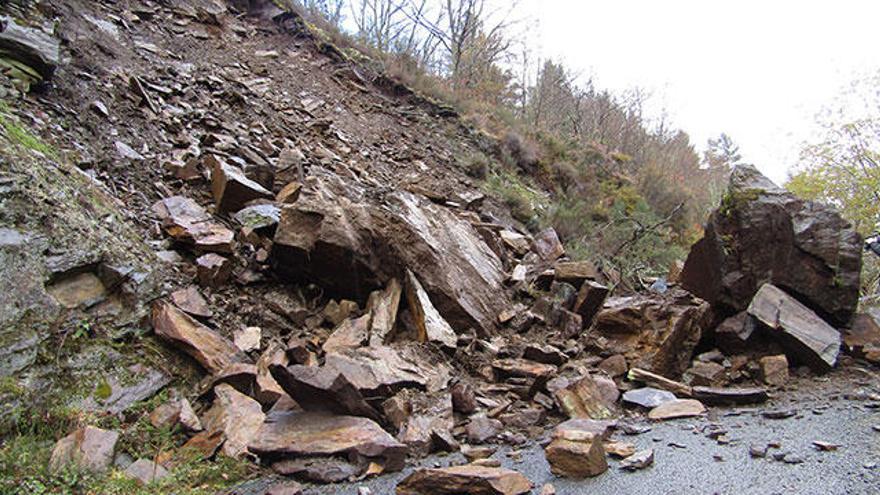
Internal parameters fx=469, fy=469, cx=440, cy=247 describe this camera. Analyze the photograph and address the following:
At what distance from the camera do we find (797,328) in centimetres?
382

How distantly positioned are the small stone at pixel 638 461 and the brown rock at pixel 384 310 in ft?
6.44

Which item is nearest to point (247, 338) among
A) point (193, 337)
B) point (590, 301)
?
point (193, 337)

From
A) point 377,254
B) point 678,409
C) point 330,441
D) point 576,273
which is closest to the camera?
point 330,441

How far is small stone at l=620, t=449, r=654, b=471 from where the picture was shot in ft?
7.63

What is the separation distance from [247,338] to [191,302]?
1.60ft

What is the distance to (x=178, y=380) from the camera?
2.99m

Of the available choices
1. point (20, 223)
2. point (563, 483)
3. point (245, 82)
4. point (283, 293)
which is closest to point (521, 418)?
point (563, 483)

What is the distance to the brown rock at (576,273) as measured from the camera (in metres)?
5.14

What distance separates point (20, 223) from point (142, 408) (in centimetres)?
132

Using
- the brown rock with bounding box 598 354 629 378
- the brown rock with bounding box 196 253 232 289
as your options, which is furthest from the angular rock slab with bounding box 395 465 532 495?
the brown rock with bounding box 196 253 232 289

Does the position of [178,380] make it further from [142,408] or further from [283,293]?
[283,293]

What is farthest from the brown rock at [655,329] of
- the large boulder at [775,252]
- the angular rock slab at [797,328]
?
the angular rock slab at [797,328]

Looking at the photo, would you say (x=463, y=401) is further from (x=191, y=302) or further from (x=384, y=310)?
(x=191, y=302)

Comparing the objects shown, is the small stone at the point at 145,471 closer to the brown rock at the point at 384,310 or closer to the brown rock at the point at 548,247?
the brown rock at the point at 384,310
